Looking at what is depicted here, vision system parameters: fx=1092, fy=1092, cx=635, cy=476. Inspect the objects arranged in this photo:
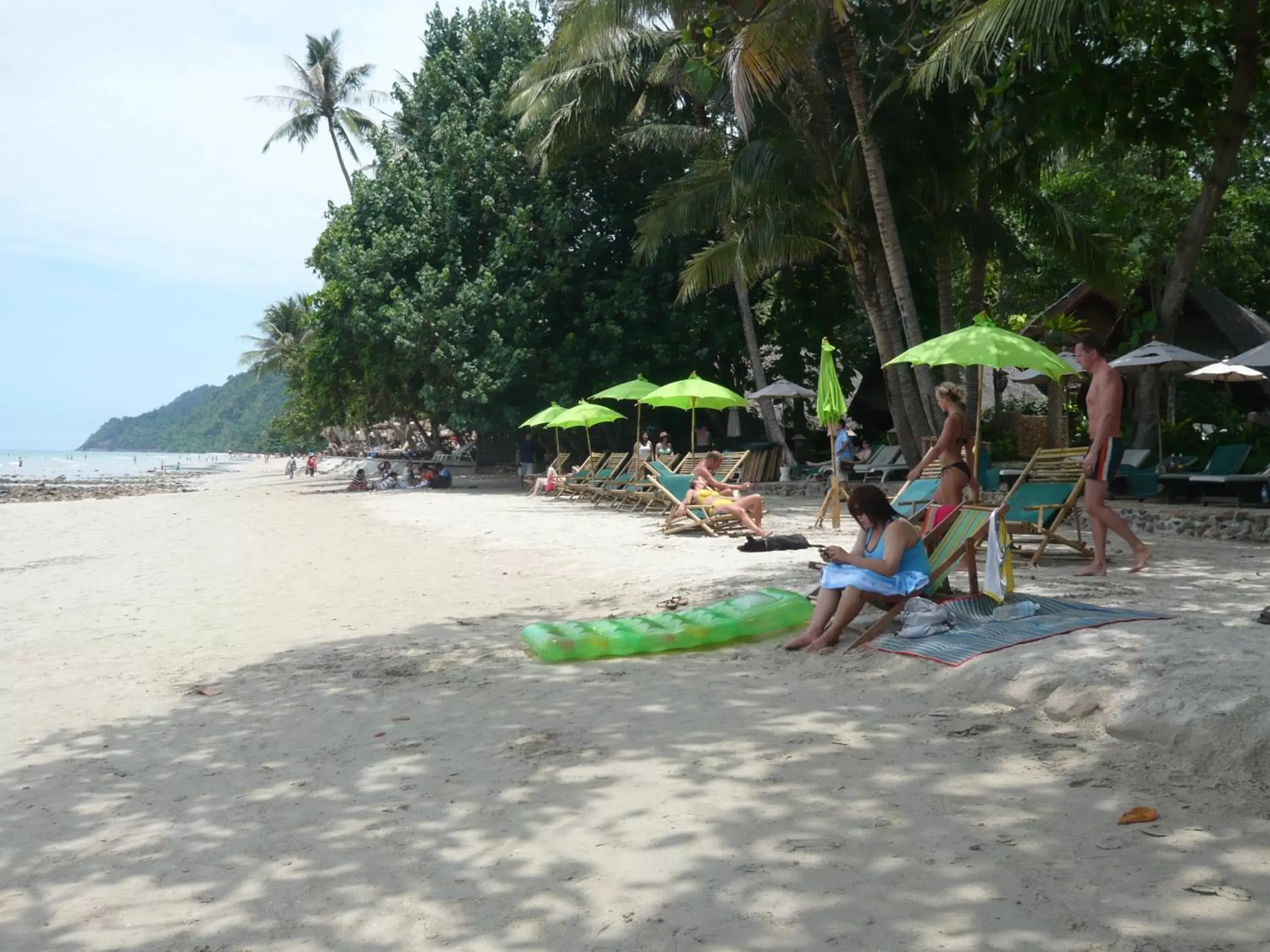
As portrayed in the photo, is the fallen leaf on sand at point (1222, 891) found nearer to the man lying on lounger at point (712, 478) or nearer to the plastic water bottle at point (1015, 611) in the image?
the plastic water bottle at point (1015, 611)

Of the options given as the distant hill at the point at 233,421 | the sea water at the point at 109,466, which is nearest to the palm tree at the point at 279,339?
the sea water at the point at 109,466

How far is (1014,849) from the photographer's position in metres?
2.95

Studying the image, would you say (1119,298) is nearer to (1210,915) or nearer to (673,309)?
(673,309)

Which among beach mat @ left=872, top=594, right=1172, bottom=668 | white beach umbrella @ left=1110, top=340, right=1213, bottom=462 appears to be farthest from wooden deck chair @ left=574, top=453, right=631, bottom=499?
beach mat @ left=872, top=594, right=1172, bottom=668

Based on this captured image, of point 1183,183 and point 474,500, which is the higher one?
point 1183,183

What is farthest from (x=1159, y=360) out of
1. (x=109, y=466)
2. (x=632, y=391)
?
(x=109, y=466)

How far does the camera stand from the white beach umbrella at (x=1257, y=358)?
1191 cm

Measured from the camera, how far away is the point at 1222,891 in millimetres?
2631

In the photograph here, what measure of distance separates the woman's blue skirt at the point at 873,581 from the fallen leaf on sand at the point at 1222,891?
9.61ft

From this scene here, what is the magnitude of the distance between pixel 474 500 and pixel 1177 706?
1773 centimetres

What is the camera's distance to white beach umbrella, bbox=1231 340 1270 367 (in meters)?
11.9

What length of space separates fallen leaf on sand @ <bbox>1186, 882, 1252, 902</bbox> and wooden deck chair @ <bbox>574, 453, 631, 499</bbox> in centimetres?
1533

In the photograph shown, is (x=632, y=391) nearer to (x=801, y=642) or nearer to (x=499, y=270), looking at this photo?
(x=499, y=270)

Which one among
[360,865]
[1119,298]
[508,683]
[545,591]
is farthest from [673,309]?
[360,865]
